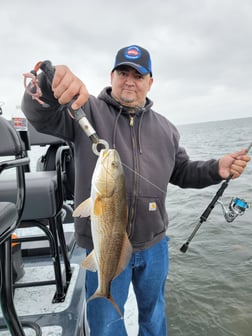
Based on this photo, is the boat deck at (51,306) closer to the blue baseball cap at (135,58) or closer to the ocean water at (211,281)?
the ocean water at (211,281)

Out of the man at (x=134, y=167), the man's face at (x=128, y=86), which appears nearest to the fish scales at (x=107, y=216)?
the man at (x=134, y=167)

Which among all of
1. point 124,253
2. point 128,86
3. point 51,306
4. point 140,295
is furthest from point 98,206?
point 51,306

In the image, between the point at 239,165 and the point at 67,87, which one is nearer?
the point at 67,87

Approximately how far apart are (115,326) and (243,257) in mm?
4155

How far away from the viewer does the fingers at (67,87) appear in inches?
54.6

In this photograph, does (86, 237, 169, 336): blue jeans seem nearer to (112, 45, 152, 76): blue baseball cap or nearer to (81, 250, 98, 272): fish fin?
(81, 250, 98, 272): fish fin

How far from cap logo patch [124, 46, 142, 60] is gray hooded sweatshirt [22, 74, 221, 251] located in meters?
0.31

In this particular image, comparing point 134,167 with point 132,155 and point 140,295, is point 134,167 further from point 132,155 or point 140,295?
point 140,295

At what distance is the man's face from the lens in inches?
87.7

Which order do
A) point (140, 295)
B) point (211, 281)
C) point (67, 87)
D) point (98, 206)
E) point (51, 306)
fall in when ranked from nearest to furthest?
point (67, 87) < point (98, 206) < point (140, 295) < point (51, 306) < point (211, 281)

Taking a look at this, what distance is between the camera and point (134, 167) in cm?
209

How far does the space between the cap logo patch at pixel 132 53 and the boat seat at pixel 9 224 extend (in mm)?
1073

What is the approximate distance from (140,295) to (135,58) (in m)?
1.93

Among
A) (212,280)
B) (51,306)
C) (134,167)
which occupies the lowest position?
(212,280)
